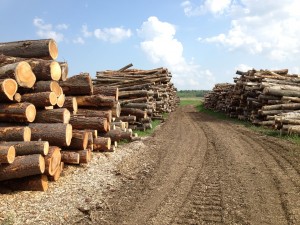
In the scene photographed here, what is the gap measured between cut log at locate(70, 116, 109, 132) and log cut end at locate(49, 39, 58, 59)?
6.06ft

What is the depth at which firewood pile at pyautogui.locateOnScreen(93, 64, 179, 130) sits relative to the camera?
1647cm

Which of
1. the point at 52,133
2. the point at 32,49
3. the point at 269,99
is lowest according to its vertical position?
the point at 52,133

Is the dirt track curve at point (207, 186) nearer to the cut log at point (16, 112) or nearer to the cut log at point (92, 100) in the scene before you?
the cut log at point (92, 100)

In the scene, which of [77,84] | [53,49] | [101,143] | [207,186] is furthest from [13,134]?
[207,186]

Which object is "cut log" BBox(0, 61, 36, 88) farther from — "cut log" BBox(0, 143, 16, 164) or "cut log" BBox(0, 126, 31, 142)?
"cut log" BBox(0, 143, 16, 164)

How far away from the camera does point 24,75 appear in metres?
8.13

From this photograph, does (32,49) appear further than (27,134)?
Yes

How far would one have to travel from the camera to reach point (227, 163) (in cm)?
982

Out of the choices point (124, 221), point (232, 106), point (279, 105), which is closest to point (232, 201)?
point (124, 221)

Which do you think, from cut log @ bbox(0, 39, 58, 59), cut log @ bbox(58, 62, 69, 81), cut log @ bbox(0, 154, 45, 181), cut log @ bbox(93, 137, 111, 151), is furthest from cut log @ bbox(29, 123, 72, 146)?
cut log @ bbox(93, 137, 111, 151)

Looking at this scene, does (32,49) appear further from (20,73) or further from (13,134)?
(13,134)

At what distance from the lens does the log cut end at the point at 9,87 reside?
752 cm

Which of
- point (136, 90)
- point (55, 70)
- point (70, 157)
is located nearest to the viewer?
point (70, 157)

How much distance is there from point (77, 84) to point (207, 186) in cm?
530
